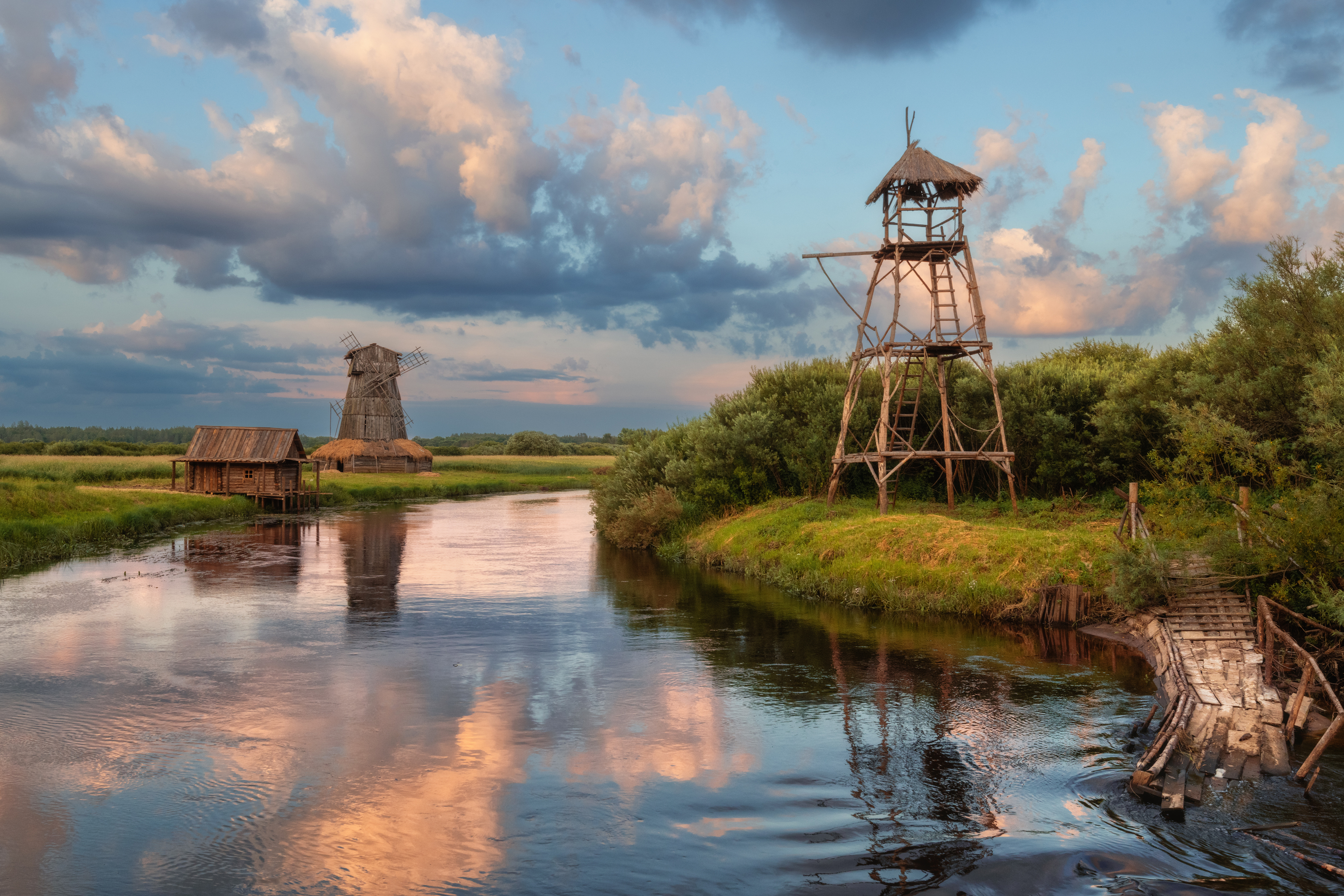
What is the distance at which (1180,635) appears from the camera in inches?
515

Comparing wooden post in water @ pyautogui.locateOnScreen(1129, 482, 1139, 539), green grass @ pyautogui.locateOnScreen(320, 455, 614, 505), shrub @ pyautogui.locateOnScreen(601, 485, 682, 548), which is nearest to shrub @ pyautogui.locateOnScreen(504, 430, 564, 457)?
green grass @ pyautogui.locateOnScreen(320, 455, 614, 505)

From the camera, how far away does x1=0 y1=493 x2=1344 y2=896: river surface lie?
8.29 m

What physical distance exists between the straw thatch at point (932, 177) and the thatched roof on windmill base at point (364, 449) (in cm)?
6247

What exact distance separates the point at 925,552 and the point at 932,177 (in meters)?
11.9

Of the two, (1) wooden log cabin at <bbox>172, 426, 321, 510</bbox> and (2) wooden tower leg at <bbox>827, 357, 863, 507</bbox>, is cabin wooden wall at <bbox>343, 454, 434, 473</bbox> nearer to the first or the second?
(1) wooden log cabin at <bbox>172, 426, 321, 510</bbox>

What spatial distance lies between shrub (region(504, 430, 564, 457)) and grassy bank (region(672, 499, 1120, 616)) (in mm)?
113495

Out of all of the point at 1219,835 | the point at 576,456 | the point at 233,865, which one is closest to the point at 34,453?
the point at 576,456

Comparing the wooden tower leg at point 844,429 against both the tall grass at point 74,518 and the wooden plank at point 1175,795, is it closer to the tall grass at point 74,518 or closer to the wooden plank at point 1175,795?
the wooden plank at point 1175,795

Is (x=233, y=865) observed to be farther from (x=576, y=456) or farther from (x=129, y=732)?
(x=576, y=456)

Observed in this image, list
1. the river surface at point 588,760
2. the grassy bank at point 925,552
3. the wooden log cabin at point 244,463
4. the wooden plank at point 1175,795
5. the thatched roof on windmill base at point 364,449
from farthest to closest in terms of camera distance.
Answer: the thatched roof on windmill base at point 364,449 < the wooden log cabin at point 244,463 < the grassy bank at point 925,552 < the wooden plank at point 1175,795 < the river surface at point 588,760

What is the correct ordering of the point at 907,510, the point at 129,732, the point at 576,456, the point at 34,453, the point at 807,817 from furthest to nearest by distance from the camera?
the point at 576,456
the point at 34,453
the point at 907,510
the point at 129,732
the point at 807,817

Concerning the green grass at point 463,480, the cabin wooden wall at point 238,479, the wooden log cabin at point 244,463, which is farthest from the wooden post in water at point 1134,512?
the cabin wooden wall at point 238,479

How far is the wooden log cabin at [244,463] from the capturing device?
50.9 meters

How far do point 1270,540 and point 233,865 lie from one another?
46.6 feet
